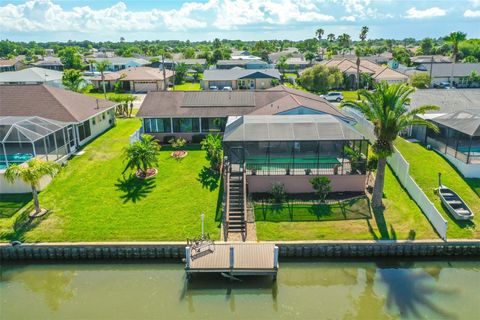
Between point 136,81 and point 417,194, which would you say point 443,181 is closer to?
point 417,194

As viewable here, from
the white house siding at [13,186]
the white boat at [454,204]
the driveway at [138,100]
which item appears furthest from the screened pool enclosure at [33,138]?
the white boat at [454,204]

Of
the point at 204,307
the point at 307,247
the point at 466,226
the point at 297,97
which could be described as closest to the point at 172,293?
the point at 204,307

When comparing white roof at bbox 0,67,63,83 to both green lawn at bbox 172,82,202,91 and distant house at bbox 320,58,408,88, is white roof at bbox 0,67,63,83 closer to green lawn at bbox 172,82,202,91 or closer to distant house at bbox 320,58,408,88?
green lawn at bbox 172,82,202,91

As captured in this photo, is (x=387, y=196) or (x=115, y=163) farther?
(x=115, y=163)

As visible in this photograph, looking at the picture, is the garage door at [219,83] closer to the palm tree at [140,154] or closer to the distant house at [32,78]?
the distant house at [32,78]

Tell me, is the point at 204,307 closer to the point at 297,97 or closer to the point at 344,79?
the point at 297,97

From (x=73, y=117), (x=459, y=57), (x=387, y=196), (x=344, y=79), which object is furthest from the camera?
(x=459, y=57)

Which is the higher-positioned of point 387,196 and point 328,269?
point 387,196
